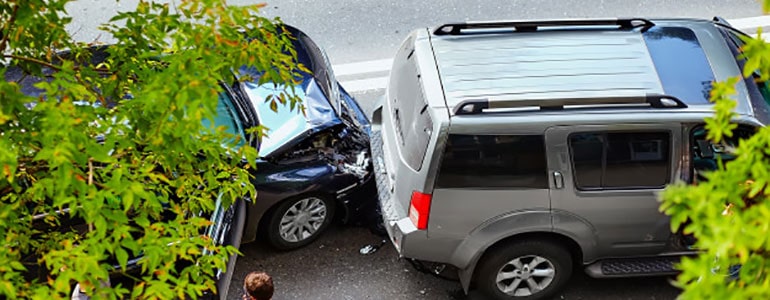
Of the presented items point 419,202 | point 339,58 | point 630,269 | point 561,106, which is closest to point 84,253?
point 419,202

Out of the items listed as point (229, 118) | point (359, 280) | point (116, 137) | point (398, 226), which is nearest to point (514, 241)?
point (398, 226)

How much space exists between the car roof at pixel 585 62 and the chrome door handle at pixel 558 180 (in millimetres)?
530

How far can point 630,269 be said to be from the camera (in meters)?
5.81

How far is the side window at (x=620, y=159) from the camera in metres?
5.26

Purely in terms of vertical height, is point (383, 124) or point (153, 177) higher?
point (153, 177)

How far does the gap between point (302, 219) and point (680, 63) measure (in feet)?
10.4

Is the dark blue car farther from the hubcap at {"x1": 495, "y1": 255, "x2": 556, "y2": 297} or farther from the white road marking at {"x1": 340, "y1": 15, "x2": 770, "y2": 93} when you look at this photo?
the white road marking at {"x1": 340, "y1": 15, "x2": 770, "y2": 93}

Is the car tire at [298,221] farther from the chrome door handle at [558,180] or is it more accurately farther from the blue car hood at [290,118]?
the chrome door handle at [558,180]

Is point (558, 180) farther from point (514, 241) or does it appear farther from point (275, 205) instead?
point (275, 205)

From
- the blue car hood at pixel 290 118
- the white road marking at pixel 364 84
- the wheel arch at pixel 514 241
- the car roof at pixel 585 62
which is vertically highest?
the car roof at pixel 585 62

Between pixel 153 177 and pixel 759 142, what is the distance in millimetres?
2606

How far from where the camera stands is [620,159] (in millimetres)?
5344

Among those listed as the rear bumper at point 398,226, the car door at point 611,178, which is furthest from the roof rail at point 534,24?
the rear bumper at point 398,226

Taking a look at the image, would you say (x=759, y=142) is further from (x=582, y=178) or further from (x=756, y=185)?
(x=582, y=178)
